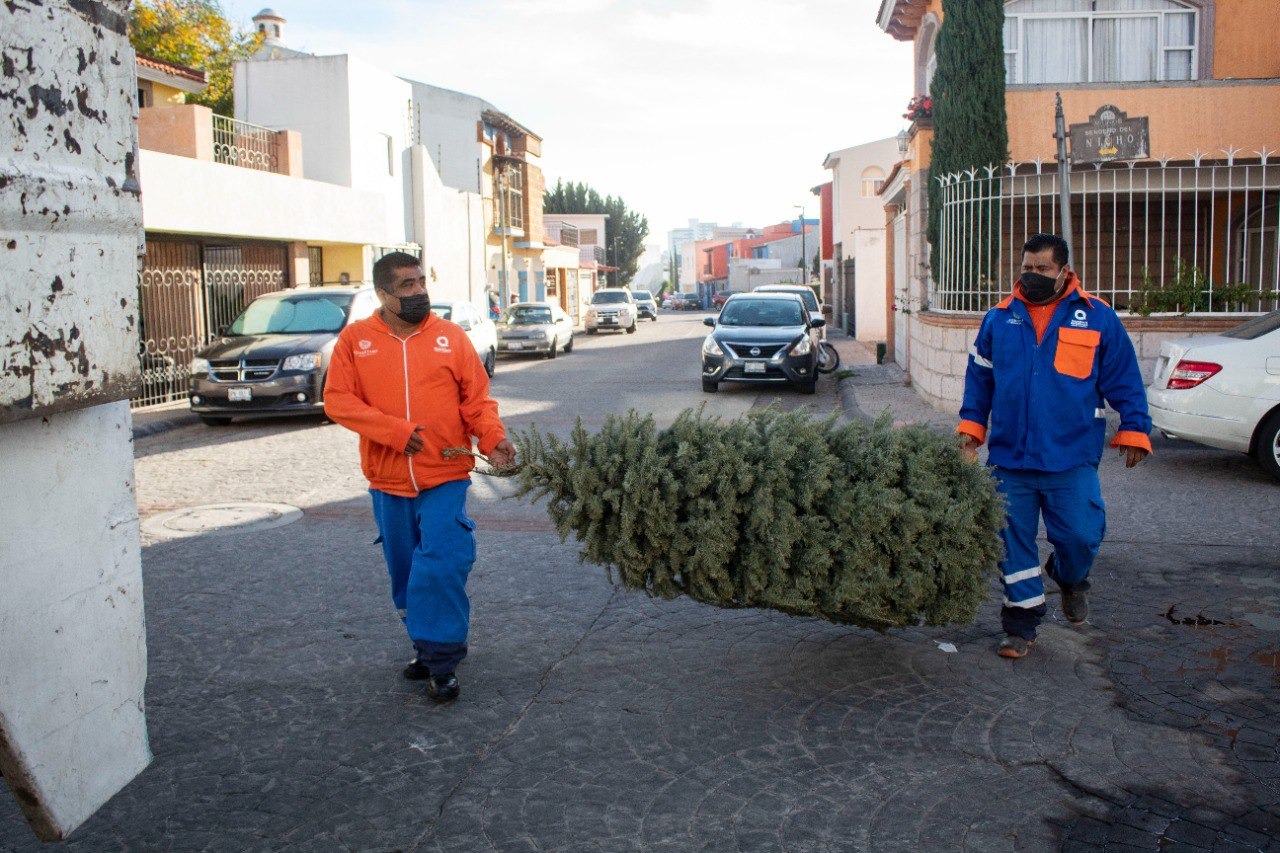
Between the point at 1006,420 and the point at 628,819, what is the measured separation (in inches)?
97.5

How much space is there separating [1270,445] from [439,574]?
718 centimetres

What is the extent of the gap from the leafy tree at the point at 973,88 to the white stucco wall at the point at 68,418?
13400mm

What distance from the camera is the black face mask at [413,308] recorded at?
4.65 metres

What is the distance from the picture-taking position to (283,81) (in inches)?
1104

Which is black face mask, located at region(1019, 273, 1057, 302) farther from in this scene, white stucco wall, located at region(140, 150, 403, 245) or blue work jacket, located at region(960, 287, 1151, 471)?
white stucco wall, located at region(140, 150, 403, 245)

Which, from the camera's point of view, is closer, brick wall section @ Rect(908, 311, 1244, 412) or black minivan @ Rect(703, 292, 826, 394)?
brick wall section @ Rect(908, 311, 1244, 412)

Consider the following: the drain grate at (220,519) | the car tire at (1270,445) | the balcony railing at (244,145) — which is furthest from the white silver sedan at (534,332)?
the car tire at (1270,445)

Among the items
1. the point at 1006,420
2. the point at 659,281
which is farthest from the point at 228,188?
the point at 659,281

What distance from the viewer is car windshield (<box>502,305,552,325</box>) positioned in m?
29.4

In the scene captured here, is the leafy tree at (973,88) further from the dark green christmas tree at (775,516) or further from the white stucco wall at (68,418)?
the white stucco wall at (68,418)

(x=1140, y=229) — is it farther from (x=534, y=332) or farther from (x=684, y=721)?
(x=534, y=332)

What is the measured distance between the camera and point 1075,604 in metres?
5.28

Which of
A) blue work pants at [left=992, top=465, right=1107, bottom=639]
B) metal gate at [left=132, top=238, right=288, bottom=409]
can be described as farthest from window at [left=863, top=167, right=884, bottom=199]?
blue work pants at [left=992, top=465, right=1107, bottom=639]

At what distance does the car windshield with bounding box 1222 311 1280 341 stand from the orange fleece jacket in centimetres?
716
